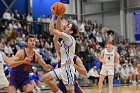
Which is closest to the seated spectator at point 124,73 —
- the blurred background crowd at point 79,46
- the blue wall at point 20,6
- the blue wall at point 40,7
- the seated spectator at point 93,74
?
the blurred background crowd at point 79,46

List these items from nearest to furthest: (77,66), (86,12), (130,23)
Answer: (77,66) → (130,23) → (86,12)

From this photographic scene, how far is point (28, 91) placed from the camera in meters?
6.87

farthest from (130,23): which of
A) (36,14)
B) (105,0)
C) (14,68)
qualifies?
(14,68)

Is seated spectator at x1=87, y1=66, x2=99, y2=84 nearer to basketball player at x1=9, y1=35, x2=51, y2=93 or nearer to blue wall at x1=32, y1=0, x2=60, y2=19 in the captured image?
blue wall at x1=32, y1=0, x2=60, y2=19

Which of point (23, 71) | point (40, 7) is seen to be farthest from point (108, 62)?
point (40, 7)

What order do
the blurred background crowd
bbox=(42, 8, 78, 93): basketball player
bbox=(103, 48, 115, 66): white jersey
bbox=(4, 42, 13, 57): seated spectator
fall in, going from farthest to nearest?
the blurred background crowd, bbox=(4, 42, 13, 57): seated spectator, bbox=(103, 48, 115, 66): white jersey, bbox=(42, 8, 78, 93): basketball player

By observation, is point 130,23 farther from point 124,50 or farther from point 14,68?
point 14,68

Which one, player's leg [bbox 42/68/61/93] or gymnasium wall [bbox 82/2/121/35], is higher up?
gymnasium wall [bbox 82/2/121/35]

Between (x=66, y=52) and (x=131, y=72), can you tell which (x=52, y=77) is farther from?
(x=131, y=72)

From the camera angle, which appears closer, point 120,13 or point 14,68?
point 14,68

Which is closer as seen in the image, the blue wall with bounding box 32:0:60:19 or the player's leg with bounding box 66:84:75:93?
the player's leg with bounding box 66:84:75:93

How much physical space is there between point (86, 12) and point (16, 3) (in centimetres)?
814

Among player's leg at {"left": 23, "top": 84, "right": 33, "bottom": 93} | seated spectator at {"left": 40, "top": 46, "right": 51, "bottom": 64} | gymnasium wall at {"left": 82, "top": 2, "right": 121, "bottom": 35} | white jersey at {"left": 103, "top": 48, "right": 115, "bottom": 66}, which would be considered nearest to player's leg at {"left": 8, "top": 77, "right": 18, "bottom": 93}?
player's leg at {"left": 23, "top": 84, "right": 33, "bottom": 93}

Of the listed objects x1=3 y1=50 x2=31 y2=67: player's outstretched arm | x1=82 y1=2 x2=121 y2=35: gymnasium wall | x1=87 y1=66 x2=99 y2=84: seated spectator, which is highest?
x1=82 y1=2 x2=121 y2=35: gymnasium wall
